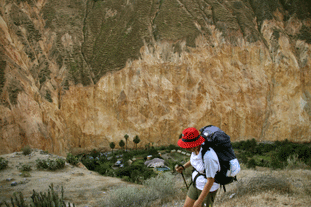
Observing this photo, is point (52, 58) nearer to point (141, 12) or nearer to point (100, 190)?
point (141, 12)

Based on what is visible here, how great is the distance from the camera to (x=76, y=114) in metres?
25.2

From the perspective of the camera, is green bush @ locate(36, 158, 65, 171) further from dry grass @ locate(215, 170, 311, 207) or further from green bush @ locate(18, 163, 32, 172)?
dry grass @ locate(215, 170, 311, 207)

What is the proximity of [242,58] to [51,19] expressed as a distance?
83.6ft

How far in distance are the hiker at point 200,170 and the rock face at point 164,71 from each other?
2194 cm

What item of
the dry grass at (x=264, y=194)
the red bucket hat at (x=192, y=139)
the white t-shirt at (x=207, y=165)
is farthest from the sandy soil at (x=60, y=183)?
the red bucket hat at (x=192, y=139)

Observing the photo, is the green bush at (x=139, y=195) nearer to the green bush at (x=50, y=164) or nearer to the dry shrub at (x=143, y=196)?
the dry shrub at (x=143, y=196)

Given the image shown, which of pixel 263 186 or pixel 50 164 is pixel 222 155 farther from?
pixel 50 164

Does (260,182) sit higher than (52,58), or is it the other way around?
(52,58)

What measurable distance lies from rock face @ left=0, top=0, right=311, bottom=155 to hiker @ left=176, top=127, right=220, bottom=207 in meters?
21.9

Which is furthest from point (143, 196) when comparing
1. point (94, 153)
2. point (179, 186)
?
point (94, 153)

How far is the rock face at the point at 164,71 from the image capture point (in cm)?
2555

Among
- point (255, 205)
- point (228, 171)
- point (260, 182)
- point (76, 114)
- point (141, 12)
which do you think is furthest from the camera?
point (141, 12)

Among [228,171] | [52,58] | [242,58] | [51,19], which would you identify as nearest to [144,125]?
[52,58]

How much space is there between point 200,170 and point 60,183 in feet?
20.7
